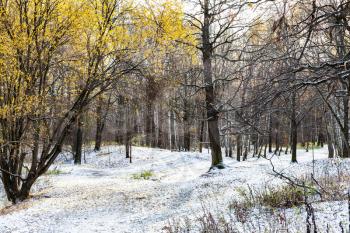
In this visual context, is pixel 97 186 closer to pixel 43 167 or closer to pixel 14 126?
pixel 43 167

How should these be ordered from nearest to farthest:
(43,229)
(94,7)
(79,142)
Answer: (43,229), (94,7), (79,142)

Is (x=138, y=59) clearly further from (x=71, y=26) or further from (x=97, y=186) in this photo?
(x=97, y=186)

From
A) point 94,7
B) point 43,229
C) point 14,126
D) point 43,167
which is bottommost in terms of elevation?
point 43,229

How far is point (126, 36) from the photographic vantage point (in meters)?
11.2

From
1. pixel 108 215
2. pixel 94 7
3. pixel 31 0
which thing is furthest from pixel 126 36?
pixel 108 215

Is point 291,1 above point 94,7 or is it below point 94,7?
below

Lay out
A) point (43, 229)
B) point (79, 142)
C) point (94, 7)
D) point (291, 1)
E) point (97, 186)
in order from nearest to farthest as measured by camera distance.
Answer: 1. point (291, 1)
2. point (43, 229)
3. point (94, 7)
4. point (97, 186)
5. point (79, 142)

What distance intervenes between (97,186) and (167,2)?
7.28 meters

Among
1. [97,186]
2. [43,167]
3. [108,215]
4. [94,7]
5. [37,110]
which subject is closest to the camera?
[108,215]

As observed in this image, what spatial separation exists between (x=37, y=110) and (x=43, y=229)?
3.76m

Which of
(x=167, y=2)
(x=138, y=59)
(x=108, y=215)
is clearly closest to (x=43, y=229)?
(x=108, y=215)

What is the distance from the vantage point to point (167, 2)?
11648mm

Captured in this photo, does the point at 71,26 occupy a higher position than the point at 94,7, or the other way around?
the point at 94,7

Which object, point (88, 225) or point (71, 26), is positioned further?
point (71, 26)
